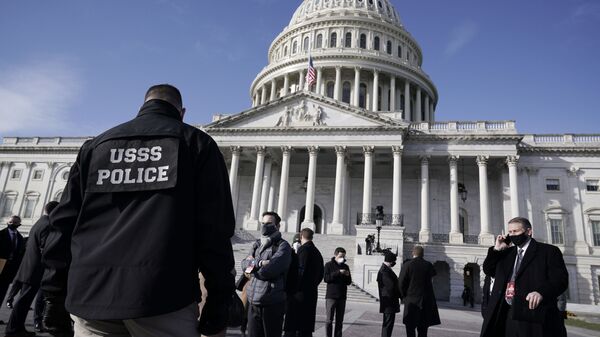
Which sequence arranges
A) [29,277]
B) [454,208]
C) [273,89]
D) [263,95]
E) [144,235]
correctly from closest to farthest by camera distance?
1. [144,235]
2. [29,277]
3. [454,208]
4. [273,89]
5. [263,95]

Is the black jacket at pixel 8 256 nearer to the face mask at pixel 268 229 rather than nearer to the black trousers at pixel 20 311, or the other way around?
the black trousers at pixel 20 311

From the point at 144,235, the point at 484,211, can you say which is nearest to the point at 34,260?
the point at 144,235

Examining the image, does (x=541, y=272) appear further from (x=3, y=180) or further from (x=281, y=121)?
(x=3, y=180)

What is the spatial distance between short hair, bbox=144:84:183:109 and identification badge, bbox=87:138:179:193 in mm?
569

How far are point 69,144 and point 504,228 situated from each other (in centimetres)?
4803

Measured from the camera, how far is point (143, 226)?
278cm

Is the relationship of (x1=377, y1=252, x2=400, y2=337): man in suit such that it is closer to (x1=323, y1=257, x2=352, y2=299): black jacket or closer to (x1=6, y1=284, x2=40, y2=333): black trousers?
(x1=323, y1=257, x2=352, y2=299): black jacket

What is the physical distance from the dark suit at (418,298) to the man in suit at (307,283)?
6.69 ft

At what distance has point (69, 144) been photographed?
49.3m

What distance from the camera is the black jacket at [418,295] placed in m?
8.67

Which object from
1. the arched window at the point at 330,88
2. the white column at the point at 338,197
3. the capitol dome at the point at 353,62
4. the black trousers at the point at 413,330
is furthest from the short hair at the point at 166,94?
the arched window at the point at 330,88

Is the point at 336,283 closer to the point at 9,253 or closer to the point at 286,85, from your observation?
the point at 9,253

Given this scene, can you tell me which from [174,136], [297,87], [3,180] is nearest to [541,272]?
[174,136]

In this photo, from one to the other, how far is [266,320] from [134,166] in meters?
4.08
